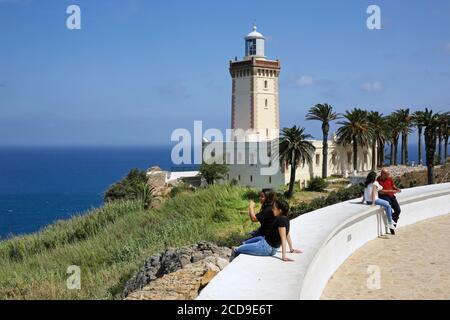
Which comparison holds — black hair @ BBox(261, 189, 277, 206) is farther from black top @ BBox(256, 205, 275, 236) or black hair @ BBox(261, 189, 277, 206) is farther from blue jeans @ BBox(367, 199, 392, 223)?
blue jeans @ BBox(367, 199, 392, 223)

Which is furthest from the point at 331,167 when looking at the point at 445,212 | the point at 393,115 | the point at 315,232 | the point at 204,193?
the point at 315,232

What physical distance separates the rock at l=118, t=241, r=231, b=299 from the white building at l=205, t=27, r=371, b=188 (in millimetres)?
45262

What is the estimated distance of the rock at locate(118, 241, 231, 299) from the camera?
9.04 meters

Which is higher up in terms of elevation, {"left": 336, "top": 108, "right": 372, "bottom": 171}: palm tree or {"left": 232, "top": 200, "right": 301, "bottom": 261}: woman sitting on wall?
{"left": 336, "top": 108, "right": 372, "bottom": 171}: palm tree

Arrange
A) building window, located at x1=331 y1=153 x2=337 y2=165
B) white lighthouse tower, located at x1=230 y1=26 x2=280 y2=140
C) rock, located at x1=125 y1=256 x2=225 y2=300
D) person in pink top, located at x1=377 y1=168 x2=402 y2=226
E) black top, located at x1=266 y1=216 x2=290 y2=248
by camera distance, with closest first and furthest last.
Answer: rock, located at x1=125 y1=256 x2=225 y2=300
black top, located at x1=266 y1=216 x2=290 y2=248
person in pink top, located at x1=377 y1=168 x2=402 y2=226
building window, located at x1=331 y1=153 x2=337 y2=165
white lighthouse tower, located at x1=230 y1=26 x2=280 y2=140

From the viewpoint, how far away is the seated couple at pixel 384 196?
9.49m

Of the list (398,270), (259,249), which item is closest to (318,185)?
(398,270)

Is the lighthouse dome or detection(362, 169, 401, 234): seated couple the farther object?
the lighthouse dome

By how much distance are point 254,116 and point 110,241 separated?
159ft

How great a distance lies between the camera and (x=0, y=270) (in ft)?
44.5

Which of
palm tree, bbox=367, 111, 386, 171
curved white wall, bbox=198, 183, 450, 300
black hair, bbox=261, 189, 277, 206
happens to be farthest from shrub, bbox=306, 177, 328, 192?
black hair, bbox=261, 189, 277, 206

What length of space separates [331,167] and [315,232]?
1963 inches
